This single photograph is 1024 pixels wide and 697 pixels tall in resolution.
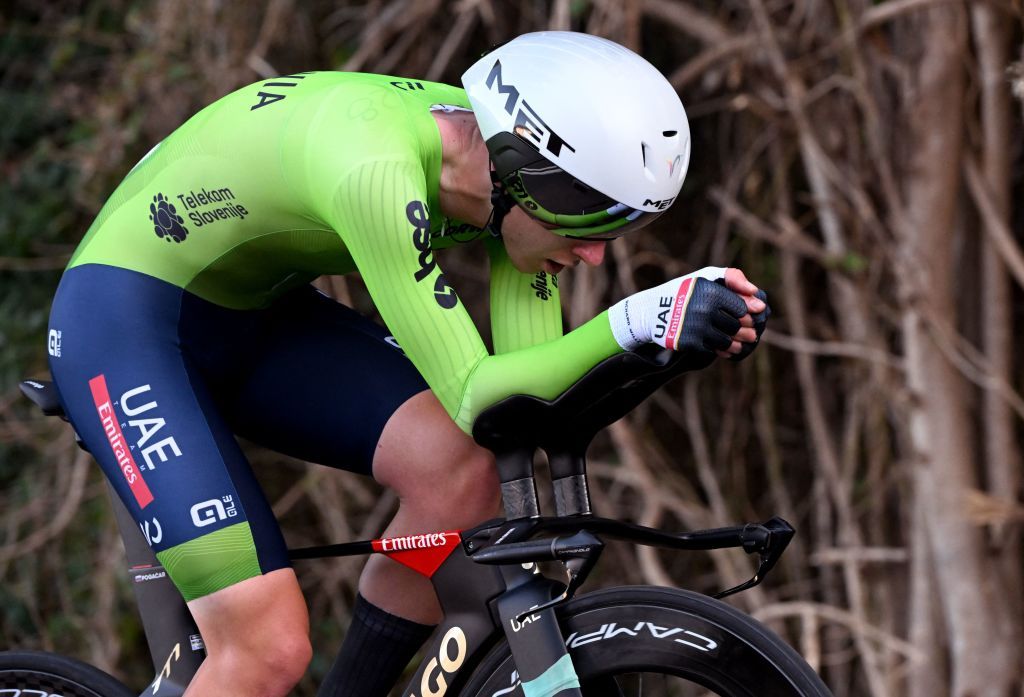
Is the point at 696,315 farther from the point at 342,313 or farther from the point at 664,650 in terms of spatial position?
the point at 342,313

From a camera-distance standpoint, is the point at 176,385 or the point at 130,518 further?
the point at 130,518

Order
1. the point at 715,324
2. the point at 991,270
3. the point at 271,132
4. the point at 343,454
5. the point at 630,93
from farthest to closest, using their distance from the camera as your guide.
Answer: the point at 991,270
the point at 343,454
the point at 271,132
the point at 630,93
the point at 715,324

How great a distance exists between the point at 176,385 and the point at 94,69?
425cm

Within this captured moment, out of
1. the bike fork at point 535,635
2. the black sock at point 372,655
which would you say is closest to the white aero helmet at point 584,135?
the bike fork at point 535,635

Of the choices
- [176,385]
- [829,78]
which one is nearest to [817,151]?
[829,78]

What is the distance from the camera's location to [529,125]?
216cm

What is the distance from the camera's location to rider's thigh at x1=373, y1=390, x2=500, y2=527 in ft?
7.55

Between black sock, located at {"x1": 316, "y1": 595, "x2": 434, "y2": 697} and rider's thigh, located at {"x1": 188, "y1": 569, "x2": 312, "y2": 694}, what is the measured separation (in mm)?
158

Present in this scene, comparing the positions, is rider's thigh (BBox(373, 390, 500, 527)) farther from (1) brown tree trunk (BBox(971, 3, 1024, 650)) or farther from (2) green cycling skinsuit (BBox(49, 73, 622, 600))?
(1) brown tree trunk (BBox(971, 3, 1024, 650))

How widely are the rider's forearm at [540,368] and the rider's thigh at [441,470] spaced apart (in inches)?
8.0

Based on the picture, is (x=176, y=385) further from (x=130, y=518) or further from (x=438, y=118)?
(x=438, y=118)

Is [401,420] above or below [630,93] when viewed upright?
below

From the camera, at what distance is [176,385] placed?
7.74ft

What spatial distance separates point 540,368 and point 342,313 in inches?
30.9
